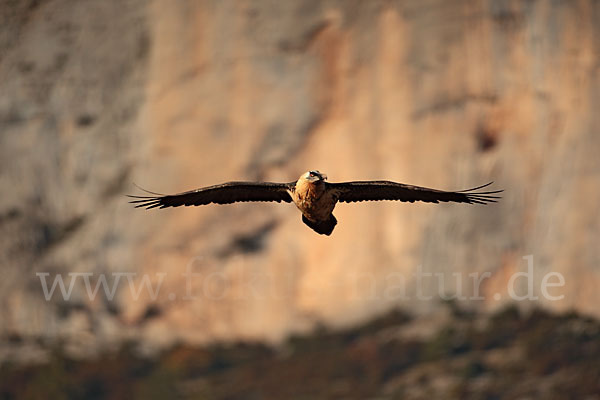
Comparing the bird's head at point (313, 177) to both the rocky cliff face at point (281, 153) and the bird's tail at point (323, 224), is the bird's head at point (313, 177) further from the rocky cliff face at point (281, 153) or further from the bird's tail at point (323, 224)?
Result: the rocky cliff face at point (281, 153)

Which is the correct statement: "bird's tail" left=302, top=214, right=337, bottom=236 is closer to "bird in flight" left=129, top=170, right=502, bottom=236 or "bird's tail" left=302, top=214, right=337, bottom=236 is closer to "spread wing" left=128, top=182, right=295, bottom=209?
"bird in flight" left=129, top=170, right=502, bottom=236

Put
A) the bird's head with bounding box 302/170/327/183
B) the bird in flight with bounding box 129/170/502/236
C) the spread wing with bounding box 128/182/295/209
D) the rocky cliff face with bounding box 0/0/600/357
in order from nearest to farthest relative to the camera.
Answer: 1. the bird's head with bounding box 302/170/327/183
2. the bird in flight with bounding box 129/170/502/236
3. the spread wing with bounding box 128/182/295/209
4. the rocky cliff face with bounding box 0/0/600/357

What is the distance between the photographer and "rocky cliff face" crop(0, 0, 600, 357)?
44.4m

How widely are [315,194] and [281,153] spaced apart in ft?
77.2

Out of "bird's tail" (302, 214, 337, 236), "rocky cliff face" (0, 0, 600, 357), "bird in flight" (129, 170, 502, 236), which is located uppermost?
"rocky cliff face" (0, 0, 600, 357)

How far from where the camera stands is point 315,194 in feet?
70.9

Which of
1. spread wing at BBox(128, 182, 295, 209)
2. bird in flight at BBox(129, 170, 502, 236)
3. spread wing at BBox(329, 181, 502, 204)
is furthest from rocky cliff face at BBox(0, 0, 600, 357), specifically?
spread wing at BBox(128, 182, 295, 209)

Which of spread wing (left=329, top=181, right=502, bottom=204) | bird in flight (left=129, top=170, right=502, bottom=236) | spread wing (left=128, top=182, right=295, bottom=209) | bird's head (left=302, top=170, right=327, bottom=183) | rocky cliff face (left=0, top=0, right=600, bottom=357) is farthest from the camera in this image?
rocky cliff face (left=0, top=0, right=600, bottom=357)

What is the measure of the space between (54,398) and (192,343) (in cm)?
474

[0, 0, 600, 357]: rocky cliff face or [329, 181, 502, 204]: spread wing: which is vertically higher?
[0, 0, 600, 357]: rocky cliff face

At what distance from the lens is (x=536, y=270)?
43.9m

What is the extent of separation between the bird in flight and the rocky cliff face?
20.9 meters

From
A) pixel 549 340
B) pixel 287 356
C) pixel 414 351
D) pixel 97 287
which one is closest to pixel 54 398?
pixel 97 287

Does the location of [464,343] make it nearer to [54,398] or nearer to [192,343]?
[192,343]
